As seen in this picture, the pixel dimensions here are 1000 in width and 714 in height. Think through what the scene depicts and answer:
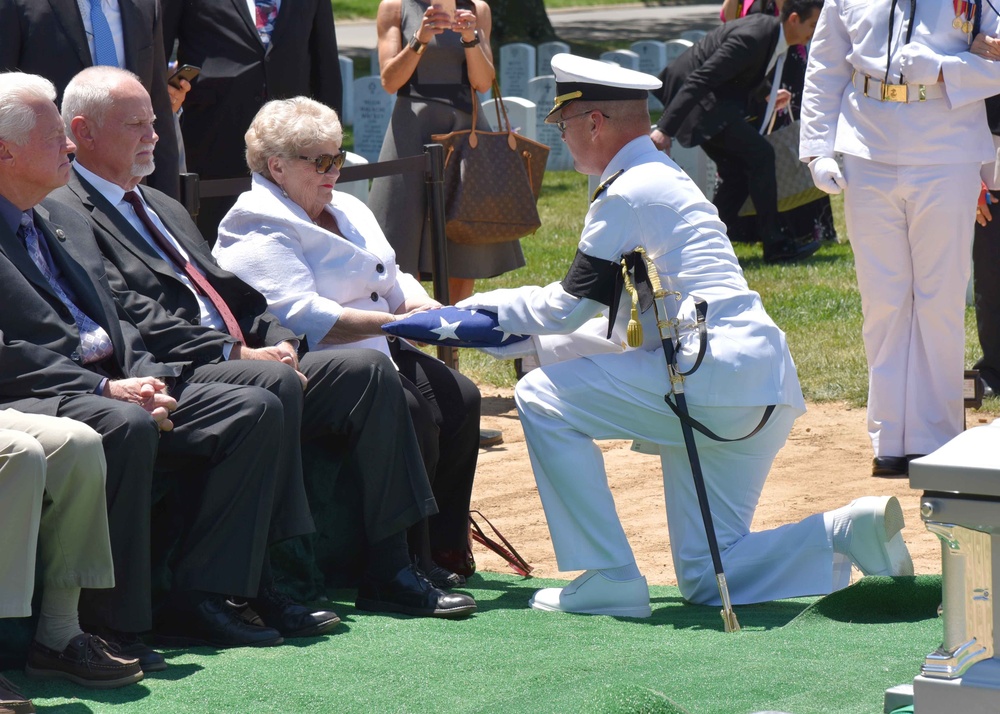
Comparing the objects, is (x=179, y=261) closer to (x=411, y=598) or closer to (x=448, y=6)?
(x=411, y=598)

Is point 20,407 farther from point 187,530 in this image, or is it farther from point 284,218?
point 284,218

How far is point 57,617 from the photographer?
11.4 feet

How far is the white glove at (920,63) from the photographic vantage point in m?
5.59

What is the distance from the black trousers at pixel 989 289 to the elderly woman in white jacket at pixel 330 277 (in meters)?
3.26

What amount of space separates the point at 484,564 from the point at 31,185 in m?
2.18

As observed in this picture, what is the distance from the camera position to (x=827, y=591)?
4285 mm

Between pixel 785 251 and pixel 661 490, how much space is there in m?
4.97

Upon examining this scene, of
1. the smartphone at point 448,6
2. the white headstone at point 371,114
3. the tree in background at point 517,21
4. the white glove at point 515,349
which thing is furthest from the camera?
the tree in background at point 517,21

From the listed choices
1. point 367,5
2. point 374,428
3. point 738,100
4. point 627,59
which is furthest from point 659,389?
point 367,5

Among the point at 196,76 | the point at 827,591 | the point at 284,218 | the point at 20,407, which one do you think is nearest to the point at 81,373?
the point at 20,407

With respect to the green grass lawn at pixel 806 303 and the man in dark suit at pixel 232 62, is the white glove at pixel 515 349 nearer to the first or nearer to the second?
the man in dark suit at pixel 232 62

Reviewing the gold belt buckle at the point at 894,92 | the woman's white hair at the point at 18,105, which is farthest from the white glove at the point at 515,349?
the gold belt buckle at the point at 894,92

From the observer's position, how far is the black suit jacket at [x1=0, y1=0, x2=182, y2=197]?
17.4 ft

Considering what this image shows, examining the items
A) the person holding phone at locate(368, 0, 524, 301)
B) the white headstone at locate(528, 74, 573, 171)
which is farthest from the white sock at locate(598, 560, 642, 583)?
the white headstone at locate(528, 74, 573, 171)
